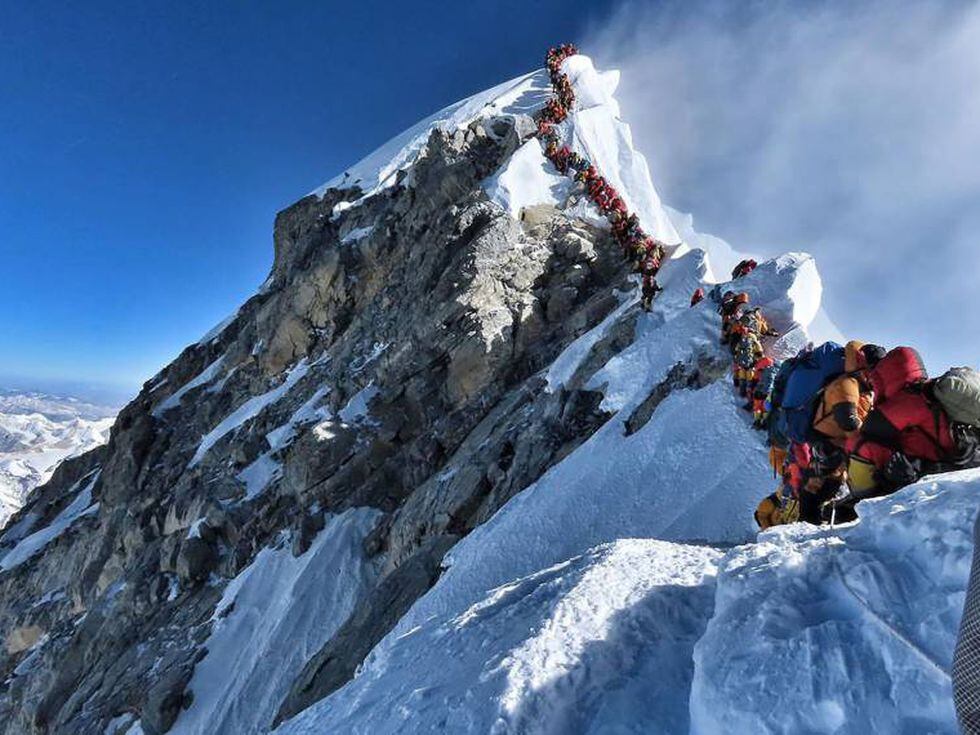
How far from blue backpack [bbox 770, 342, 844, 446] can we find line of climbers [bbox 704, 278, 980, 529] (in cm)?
1

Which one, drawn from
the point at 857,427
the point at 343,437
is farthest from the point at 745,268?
the point at 343,437

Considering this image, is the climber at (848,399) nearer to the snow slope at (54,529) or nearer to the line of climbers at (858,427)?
the line of climbers at (858,427)

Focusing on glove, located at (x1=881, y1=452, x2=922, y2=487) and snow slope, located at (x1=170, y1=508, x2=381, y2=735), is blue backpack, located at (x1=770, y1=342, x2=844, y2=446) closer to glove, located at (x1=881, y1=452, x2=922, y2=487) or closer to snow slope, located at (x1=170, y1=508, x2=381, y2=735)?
glove, located at (x1=881, y1=452, x2=922, y2=487)

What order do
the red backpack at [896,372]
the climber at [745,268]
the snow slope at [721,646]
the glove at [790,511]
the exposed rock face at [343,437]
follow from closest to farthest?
the snow slope at [721,646], the red backpack at [896,372], the glove at [790,511], the climber at [745,268], the exposed rock face at [343,437]

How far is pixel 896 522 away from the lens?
361 cm

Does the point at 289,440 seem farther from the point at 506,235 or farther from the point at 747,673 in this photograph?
the point at 747,673

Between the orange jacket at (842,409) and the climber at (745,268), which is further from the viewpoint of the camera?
the climber at (745,268)

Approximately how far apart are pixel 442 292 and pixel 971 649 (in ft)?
73.3

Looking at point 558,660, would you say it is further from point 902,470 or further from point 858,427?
point 858,427

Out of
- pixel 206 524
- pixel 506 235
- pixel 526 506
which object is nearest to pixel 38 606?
pixel 206 524

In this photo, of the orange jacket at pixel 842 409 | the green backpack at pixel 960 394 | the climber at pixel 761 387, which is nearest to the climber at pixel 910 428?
the green backpack at pixel 960 394

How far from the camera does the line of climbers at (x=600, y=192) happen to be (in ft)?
62.7

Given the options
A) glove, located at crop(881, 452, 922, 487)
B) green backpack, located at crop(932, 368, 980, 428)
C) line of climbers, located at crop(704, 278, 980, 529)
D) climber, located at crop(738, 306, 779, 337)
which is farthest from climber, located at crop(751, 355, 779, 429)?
green backpack, located at crop(932, 368, 980, 428)

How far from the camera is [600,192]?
84.6 feet
